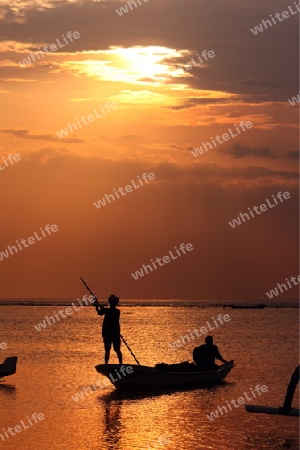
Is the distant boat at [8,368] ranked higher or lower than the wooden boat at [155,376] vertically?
higher

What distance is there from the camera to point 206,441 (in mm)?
17453

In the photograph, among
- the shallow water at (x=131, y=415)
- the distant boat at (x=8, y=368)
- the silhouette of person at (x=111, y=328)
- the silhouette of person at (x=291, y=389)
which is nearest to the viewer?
the silhouette of person at (x=291, y=389)

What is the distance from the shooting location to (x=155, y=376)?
24844mm

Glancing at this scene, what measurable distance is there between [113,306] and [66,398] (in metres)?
3.11

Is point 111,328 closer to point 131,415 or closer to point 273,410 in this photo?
point 131,415

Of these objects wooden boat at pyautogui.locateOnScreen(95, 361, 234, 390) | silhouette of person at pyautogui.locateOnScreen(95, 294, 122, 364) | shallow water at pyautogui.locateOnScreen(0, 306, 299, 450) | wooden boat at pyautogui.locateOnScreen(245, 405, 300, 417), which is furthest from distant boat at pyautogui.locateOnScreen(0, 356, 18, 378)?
wooden boat at pyautogui.locateOnScreen(245, 405, 300, 417)

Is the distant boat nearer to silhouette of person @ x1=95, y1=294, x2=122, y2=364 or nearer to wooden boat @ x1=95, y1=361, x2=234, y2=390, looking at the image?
silhouette of person @ x1=95, y1=294, x2=122, y2=364

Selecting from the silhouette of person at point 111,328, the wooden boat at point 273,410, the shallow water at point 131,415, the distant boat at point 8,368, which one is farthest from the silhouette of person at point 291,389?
the distant boat at point 8,368

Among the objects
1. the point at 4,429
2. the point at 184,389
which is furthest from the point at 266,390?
the point at 4,429

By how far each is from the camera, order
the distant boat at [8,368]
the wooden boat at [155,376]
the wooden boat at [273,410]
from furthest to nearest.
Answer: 1. the distant boat at [8,368]
2. the wooden boat at [155,376]
3. the wooden boat at [273,410]

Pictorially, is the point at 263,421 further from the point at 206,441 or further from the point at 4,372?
the point at 4,372

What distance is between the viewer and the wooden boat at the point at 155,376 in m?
24.0

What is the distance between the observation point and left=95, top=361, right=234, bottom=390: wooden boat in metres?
24.0

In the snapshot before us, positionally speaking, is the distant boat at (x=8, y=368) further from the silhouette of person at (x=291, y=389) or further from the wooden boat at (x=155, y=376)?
the silhouette of person at (x=291, y=389)
